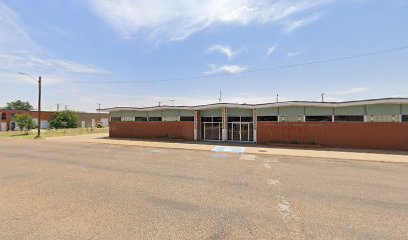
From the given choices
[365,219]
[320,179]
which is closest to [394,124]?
[320,179]

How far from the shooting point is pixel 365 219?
4.83m

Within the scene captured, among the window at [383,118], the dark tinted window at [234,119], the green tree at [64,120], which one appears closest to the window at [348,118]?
the window at [383,118]

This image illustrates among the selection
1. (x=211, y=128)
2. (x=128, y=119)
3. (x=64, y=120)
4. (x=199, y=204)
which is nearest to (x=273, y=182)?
(x=199, y=204)

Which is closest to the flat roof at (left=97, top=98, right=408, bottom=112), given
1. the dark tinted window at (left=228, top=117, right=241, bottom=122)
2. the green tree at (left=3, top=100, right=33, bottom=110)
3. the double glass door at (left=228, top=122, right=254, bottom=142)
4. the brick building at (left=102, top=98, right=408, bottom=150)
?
the brick building at (left=102, top=98, right=408, bottom=150)

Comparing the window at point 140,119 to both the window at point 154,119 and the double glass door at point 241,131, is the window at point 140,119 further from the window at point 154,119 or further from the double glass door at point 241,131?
the double glass door at point 241,131

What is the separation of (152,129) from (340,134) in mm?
20399

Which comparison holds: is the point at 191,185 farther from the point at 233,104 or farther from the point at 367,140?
the point at 367,140

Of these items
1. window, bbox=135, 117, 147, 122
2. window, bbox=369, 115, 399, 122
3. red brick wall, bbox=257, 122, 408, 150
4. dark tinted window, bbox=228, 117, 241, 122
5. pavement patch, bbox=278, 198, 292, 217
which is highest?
window, bbox=135, 117, 147, 122

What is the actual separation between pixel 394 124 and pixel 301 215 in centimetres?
1828

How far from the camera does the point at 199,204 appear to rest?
569 centimetres

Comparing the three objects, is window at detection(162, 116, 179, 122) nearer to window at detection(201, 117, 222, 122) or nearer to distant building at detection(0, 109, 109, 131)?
window at detection(201, 117, 222, 122)

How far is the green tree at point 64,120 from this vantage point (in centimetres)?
4978

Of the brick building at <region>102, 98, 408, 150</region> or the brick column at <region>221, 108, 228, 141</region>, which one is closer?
the brick building at <region>102, 98, 408, 150</region>

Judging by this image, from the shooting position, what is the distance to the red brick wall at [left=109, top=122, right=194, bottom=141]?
976 inches
